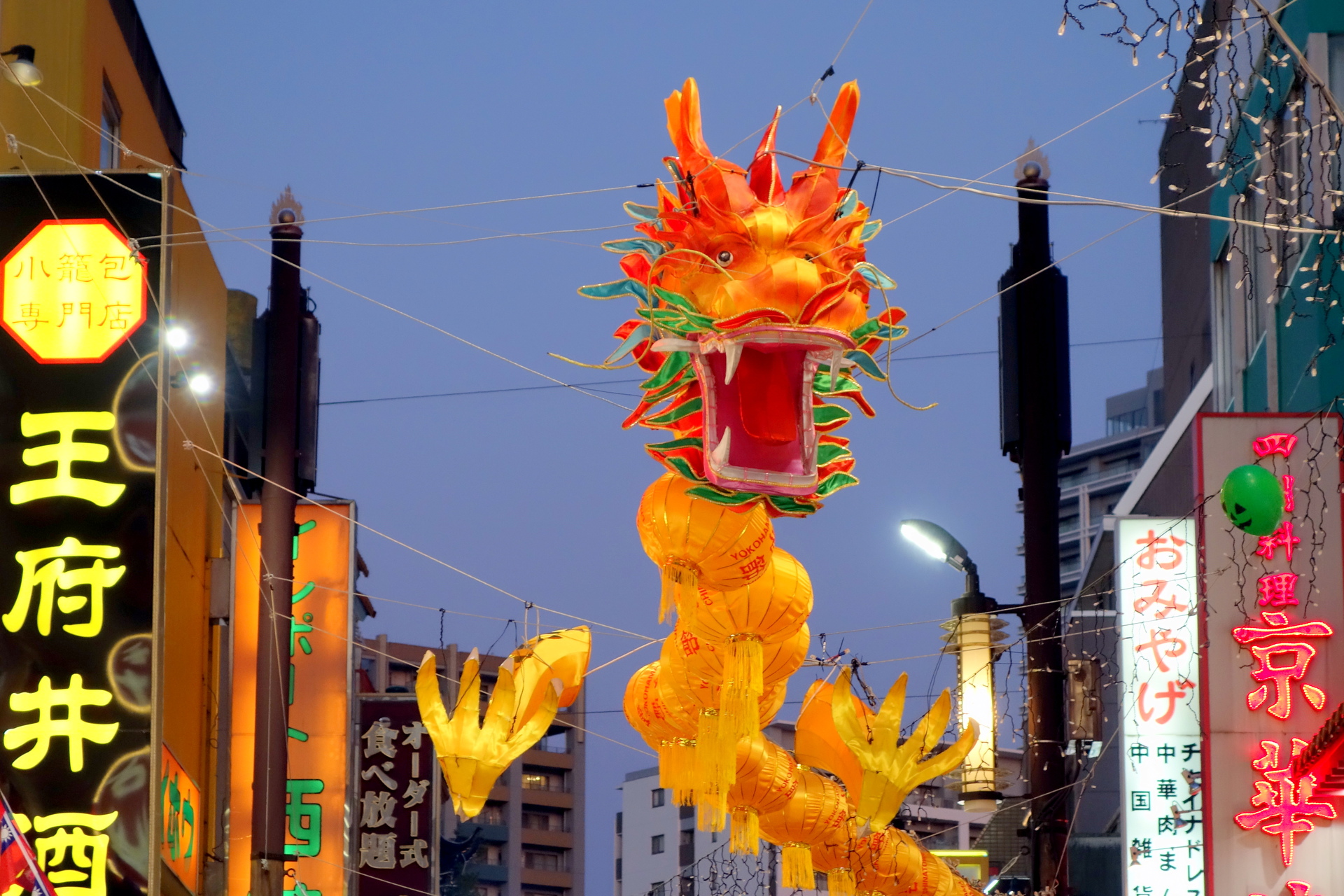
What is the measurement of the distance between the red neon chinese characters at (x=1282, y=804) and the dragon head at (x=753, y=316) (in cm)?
618

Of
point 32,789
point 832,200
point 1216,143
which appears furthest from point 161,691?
point 1216,143

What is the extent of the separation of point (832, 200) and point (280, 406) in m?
11.2

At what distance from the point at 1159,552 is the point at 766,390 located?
326 inches

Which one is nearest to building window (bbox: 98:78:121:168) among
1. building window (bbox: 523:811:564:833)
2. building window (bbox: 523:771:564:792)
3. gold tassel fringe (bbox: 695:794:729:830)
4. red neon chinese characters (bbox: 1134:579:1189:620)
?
red neon chinese characters (bbox: 1134:579:1189:620)

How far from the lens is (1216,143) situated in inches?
1243

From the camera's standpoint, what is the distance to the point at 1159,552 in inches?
667

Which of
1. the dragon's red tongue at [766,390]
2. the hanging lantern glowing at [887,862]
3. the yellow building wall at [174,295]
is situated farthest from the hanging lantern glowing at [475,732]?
the yellow building wall at [174,295]

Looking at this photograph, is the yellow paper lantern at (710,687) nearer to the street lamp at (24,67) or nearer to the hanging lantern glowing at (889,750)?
the hanging lantern glowing at (889,750)

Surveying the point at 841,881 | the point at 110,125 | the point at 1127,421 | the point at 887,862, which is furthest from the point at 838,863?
the point at 1127,421

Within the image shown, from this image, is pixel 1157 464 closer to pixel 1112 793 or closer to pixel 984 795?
pixel 1112 793

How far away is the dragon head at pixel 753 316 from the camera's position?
9.59m

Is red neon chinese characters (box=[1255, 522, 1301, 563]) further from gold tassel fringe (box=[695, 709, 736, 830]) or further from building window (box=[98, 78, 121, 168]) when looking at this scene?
building window (box=[98, 78, 121, 168])

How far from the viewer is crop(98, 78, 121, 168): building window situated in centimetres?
1920

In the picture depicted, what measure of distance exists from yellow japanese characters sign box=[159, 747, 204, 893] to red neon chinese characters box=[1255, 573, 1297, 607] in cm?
875
